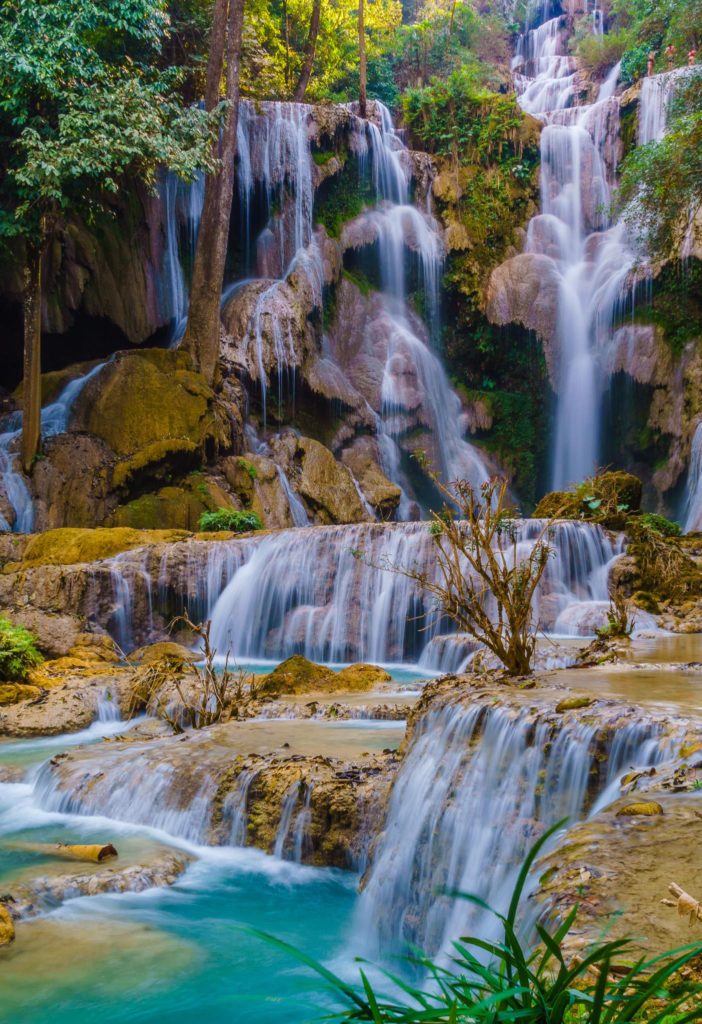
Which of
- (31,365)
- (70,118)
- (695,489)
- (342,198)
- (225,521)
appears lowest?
(225,521)

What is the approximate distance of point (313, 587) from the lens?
1371cm

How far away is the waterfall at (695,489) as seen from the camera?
1886 centimetres

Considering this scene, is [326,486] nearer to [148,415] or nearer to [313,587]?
[148,415]

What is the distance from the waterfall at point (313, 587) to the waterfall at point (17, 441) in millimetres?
4003

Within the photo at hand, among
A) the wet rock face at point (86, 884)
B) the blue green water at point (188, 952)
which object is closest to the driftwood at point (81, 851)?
the wet rock face at point (86, 884)

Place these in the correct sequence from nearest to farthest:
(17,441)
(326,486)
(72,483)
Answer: (72,483), (17,441), (326,486)

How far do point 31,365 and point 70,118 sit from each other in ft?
15.9

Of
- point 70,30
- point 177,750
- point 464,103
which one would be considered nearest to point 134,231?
point 70,30

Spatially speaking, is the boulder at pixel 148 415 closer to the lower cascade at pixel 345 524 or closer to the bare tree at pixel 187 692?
the lower cascade at pixel 345 524

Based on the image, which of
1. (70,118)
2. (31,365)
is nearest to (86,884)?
(31,365)

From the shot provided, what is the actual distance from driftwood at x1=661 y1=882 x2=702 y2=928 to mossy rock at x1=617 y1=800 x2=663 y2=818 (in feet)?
2.45

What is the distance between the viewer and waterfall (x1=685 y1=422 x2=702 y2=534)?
18.9 meters

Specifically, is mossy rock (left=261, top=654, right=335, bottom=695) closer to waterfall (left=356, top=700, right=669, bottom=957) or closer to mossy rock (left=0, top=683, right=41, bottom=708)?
mossy rock (left=0, top=683, right=41, bottom=708)

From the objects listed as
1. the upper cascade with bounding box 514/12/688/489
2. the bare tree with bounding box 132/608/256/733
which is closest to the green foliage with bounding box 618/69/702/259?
the upper cascade with bounding box 514/12/688/489
